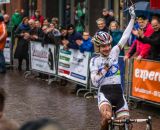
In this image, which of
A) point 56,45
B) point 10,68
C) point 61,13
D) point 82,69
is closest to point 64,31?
point 56,45

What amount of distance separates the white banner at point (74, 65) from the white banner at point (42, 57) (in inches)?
22.5

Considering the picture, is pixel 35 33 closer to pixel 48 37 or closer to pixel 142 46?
pixel 48 37

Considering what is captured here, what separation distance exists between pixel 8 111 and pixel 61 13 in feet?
71.2

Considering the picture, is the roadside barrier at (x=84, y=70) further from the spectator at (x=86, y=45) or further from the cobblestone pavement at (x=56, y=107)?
the cobblestone pavement at (x=56, y=107)

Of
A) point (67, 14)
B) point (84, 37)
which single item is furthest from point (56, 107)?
point (67, 14)

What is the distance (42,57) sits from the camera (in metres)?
15.6

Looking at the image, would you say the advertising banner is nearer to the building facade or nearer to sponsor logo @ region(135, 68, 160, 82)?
sponsor logo @ region(135, 68, 160, 82)

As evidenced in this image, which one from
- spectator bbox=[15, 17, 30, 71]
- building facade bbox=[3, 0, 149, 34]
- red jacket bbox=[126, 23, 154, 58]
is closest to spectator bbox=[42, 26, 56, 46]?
spectator bbox=[15, 17, 30, 71]

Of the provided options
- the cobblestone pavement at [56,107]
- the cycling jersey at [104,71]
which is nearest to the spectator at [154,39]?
the cobblestone pavement at [56,107]

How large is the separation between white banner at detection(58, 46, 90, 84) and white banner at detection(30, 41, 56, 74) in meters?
0.57

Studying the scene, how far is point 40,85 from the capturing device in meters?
14.6

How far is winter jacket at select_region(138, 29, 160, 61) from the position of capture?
9984mm

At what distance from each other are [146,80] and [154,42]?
77cm

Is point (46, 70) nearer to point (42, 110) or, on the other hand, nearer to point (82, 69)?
point (82, 69)
